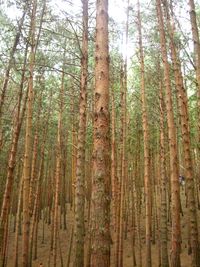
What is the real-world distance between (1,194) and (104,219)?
54.2ft

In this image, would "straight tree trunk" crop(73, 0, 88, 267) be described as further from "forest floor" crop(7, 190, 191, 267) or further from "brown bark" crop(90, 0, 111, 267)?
"forest floor" crop(7, 190, 191, 267)

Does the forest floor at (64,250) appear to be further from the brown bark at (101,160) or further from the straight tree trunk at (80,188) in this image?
the brown bark at (101,160)

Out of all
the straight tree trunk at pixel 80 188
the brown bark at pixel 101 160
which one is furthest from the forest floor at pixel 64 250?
the brown bark at pixel 101 160

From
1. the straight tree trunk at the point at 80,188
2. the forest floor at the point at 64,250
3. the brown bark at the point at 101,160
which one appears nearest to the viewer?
the brown bark at the point at 101,160

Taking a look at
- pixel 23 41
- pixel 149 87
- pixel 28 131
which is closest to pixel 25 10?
pixel 23 41

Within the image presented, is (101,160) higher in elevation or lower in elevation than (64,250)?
higher

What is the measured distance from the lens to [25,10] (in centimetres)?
812

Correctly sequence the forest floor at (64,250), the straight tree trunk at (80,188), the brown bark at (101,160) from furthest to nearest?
the forest floor at (64,250) < the straight tree trunk at (80,188) < the brown bark at (101,160)

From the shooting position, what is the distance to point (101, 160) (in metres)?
3.46

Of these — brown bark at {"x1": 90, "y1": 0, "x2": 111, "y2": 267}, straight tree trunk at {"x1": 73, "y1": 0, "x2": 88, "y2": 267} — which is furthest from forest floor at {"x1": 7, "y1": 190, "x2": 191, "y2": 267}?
brown bark at {"x1": 90, "y1": 0, "x2": 111, "y2": 267}

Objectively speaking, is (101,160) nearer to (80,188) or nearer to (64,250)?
(80,188)

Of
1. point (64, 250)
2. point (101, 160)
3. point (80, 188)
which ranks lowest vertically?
point (64, 250)

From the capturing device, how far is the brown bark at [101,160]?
10.5 ft

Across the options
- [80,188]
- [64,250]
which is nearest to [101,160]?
[80,188]
